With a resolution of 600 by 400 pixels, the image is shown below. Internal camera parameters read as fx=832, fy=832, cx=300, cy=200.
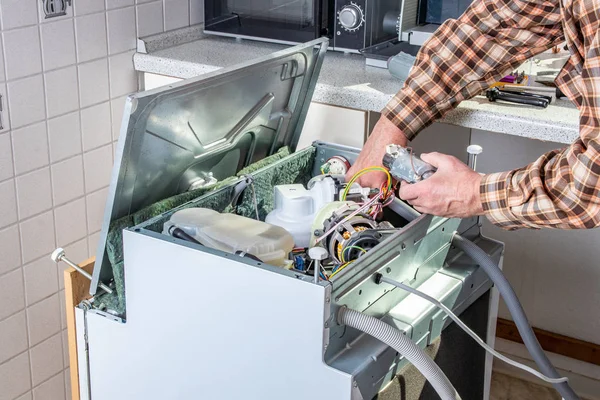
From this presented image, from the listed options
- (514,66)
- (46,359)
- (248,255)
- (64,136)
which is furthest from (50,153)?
(514,66)

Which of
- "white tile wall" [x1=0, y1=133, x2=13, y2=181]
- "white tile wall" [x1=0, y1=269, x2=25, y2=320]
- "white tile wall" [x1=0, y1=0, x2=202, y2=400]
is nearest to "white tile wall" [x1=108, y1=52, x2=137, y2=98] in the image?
"white tile wall" [x1=0, y1=0, x2=202, y2=400]

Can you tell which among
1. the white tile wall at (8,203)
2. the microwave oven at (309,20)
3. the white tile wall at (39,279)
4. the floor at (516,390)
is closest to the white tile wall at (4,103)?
the white tile wall at (8,203)

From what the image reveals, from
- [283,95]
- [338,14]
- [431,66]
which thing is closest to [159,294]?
[283,95]

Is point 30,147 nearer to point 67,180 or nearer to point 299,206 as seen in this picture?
point 67,180

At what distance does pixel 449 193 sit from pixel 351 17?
2.78 ft

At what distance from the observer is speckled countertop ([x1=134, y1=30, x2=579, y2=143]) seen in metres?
Result: 1.74

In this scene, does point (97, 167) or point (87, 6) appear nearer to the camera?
point (87, 6)

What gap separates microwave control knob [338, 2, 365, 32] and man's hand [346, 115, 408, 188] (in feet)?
1.61

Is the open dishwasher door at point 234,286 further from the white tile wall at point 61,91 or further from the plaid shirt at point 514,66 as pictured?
the white tile wall at point 61,91

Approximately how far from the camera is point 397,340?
45.4 inches

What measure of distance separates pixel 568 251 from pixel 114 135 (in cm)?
125

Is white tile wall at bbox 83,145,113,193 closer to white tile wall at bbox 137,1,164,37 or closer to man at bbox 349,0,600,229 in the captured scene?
white tile wall at bbox 137,1,164,37

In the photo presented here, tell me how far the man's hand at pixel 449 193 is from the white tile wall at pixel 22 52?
2.95 ft

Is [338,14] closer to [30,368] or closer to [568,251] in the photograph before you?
[568,251]
